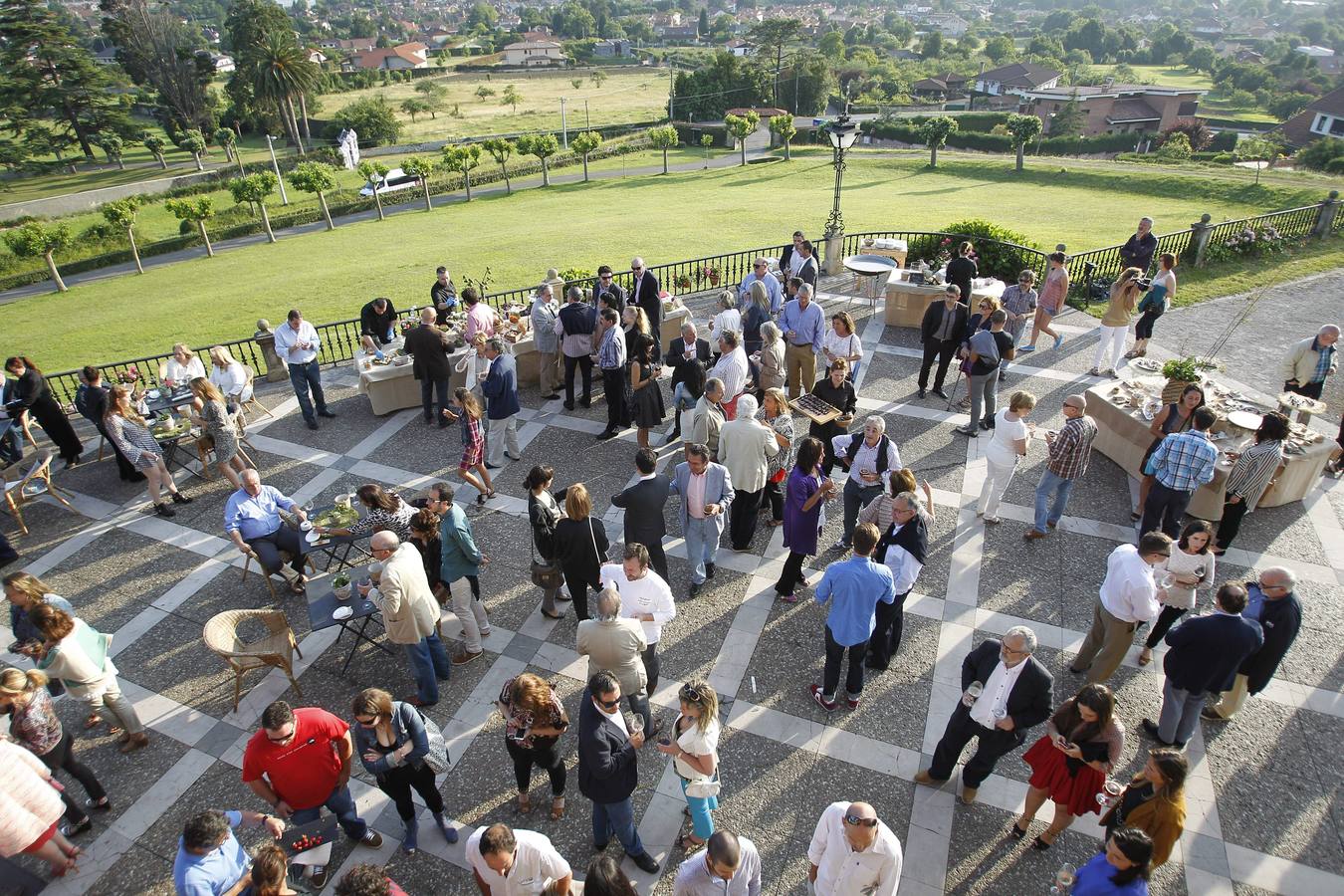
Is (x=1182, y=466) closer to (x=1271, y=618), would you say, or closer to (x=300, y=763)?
(x=1271, y=618)

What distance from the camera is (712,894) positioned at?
3670 millimetres

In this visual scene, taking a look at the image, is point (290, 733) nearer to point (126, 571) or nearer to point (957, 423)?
point (126, 571)

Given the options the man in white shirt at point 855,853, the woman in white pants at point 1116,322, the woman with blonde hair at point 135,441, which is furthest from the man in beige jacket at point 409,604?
the woman in white pants at point 1116,322

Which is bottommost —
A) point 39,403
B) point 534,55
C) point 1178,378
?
point 1178,378

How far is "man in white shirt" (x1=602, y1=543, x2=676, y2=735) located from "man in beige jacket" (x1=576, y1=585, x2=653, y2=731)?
297mm

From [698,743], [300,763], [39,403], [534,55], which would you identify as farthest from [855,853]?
[534,55]

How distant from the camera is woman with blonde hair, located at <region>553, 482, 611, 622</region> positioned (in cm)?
623

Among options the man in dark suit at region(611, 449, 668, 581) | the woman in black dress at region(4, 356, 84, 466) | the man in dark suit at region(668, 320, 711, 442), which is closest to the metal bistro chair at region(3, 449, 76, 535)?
the woman in black dress at region(4, 356, 84, 466)

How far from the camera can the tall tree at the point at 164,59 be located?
258ft

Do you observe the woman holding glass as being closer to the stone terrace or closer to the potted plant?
the stone terrace

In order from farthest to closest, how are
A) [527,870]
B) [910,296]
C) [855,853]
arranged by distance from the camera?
[910,296] → [527,870] → [855,853]

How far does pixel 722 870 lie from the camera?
355 cm

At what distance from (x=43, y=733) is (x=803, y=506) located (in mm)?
6155

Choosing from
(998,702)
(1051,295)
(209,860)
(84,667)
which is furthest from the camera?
(1051,295)
